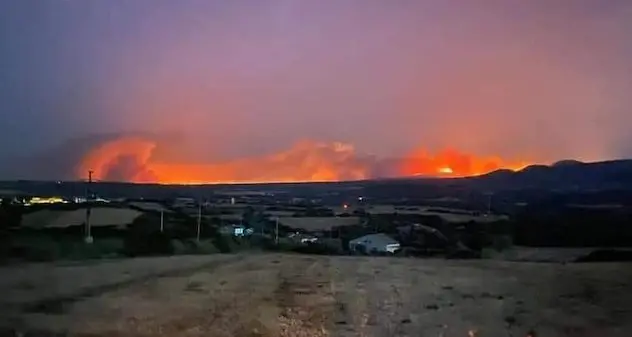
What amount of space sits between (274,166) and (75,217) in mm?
743

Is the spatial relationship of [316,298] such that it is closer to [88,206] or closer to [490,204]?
[490,204]

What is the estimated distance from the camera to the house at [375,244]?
104 inches

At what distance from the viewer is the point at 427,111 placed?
272 cm

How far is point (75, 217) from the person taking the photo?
2643 millimetres

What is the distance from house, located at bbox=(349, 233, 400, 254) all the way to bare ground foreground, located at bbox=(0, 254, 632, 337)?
5 cm

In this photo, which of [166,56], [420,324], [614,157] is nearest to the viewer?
[420,324]

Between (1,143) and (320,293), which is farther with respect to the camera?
(1,143)

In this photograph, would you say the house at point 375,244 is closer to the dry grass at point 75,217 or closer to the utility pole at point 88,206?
the dry grass at point 75,217

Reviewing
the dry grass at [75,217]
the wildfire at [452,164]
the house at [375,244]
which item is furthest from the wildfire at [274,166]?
the house at [375,244]

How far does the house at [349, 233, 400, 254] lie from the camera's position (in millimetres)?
2633

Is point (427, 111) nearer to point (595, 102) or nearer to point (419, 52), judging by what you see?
point (419, 52)

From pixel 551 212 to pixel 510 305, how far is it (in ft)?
1.39

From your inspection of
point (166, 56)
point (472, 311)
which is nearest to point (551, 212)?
point (472, 311)

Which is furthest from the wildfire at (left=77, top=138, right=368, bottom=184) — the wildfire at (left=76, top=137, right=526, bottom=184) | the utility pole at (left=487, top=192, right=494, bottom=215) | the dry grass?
the utility pole at (left=487, top=192, right=494, bottom=215)
